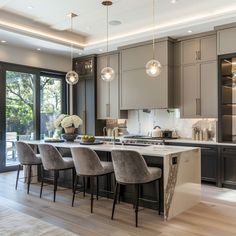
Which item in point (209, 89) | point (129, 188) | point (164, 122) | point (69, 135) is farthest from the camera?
point (164, 122)

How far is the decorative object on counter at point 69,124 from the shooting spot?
5.24 metres

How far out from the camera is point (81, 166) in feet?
13.0

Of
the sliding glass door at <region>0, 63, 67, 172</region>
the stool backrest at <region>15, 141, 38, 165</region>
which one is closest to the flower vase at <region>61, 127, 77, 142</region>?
the stool backrest at <region>15, 141, 38, 165</region>

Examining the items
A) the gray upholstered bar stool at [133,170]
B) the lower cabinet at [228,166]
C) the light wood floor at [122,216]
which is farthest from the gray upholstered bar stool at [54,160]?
the lower cabinet at [228,166]

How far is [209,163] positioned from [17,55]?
16.9 ft

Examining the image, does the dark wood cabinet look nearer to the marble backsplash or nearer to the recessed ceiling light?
the marble backsplash

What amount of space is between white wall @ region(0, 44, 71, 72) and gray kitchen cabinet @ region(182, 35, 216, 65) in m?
3.54

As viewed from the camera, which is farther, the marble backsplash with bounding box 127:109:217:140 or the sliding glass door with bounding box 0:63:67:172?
the sliding glass door with bounding box 0:63:67:172

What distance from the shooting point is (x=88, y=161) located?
12.7ft

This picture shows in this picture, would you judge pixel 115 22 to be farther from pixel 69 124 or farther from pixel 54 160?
pixel 54 160

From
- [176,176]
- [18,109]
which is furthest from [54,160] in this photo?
[18,109]

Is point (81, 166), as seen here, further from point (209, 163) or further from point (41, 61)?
point (41, 61)

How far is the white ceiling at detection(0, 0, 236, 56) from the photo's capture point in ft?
16.4

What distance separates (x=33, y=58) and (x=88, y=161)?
433cm
